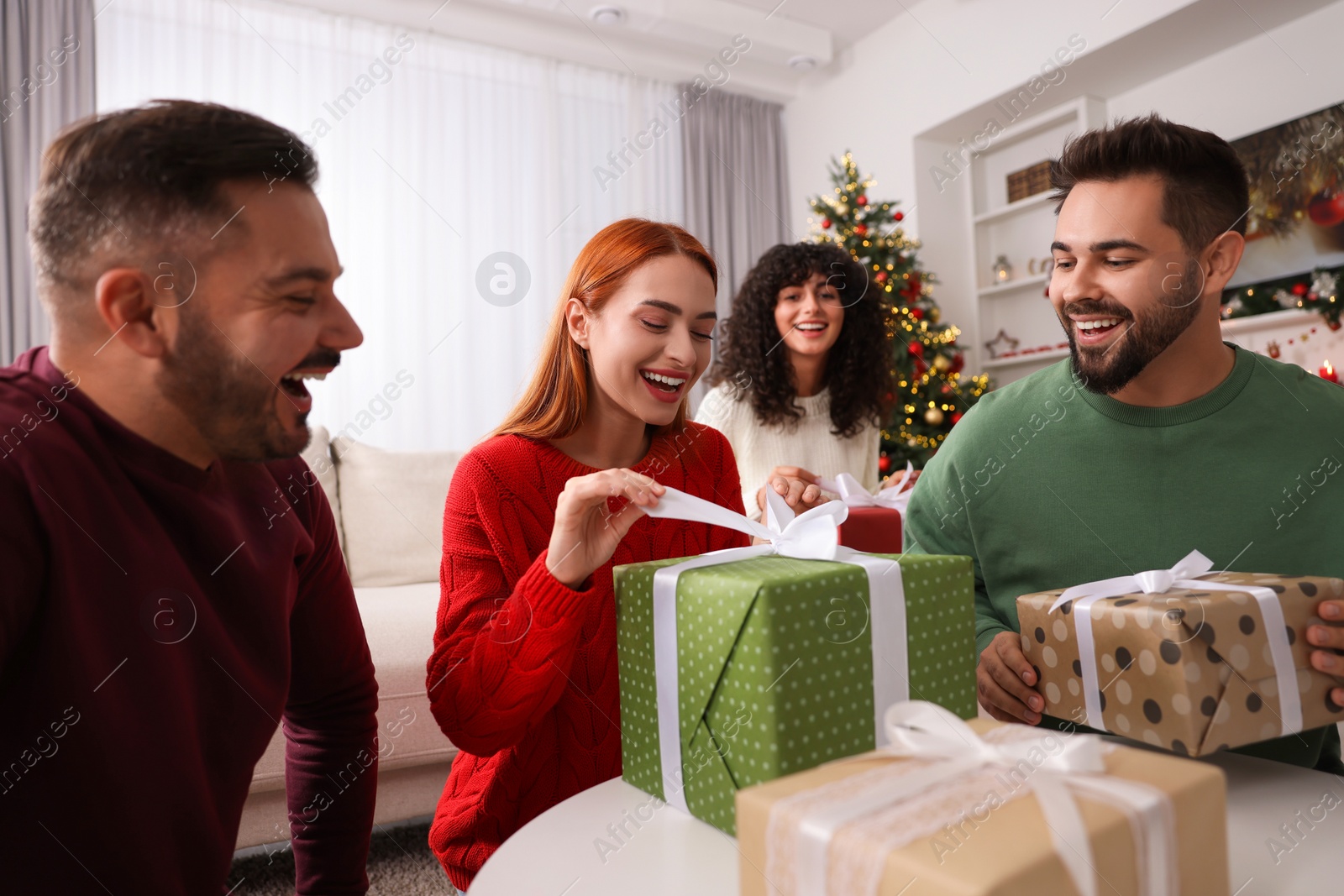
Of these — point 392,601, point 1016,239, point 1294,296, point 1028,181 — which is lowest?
point 392,601

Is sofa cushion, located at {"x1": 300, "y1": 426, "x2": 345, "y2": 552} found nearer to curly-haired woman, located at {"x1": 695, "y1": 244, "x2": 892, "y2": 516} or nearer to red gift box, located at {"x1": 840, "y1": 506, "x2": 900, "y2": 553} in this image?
curly-haired woman, located at {"x1": 695, "y1": 244, "x2": 892, "y2": 516}

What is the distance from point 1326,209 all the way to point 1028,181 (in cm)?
163

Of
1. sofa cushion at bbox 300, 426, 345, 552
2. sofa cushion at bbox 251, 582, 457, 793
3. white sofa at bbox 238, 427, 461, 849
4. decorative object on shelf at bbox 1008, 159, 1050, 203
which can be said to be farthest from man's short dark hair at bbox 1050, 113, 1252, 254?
decorative object on shelf at bbox 1008, 159, 1050, 203

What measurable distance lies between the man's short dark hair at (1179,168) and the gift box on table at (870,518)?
2.70 feet

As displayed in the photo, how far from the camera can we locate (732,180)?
19.0ft

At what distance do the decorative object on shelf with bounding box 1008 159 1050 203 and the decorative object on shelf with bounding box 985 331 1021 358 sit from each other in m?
0.80

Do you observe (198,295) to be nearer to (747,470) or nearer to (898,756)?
(898,756)

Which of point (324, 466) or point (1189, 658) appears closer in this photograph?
point (1189, 658)

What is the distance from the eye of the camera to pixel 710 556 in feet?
2.65

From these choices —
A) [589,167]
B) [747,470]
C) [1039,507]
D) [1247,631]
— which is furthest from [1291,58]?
[1247,631]

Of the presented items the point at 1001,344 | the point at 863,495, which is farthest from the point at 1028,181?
the point at 863,495

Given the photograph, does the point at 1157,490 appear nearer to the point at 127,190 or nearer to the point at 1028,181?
the point at 127,190

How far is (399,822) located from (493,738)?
5.88ft

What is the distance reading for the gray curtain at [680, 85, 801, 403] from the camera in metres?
5.64
